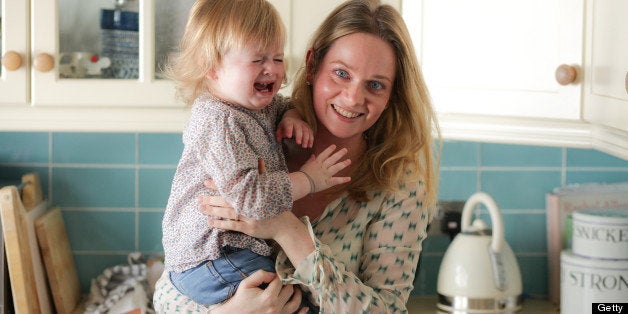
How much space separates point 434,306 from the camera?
273cm

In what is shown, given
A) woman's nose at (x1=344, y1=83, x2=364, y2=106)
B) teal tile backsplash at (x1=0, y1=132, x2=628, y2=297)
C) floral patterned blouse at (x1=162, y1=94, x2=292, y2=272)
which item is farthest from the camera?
teal tile backsplash at (x1=0, y1=132, x2=628, y2=297)

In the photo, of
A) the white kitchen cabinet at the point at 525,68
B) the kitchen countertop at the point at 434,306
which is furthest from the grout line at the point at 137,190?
the white kitchen cabinet at the point at 525,68

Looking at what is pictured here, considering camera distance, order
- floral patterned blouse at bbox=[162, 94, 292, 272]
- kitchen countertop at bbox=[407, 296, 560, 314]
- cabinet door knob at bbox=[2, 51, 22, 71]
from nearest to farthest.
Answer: floral patterned blouse at bbox=[162, 94, 292, 272], cabinet door knob at bbox=[2, 51, 22, 71], kitchen countertop at bbox=[407, 296, 560, 314]

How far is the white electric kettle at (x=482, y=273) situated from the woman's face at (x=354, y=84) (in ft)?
3.08

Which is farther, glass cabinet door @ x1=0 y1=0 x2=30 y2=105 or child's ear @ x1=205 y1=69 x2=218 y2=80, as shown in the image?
glass cabinet door @ x1=0 y1=0 x2=30 y2=105

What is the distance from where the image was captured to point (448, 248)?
2.69 meters

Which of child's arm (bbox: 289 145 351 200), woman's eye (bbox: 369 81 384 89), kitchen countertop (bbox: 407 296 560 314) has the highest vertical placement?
woman's eye (bbox: 369 81 384 89)

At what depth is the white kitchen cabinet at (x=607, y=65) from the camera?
1796 millimetres

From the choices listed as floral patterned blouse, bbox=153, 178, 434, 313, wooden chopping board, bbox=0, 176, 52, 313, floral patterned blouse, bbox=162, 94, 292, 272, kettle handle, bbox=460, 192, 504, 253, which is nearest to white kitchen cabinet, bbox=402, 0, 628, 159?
kettle handle, bbox=460, 192, 504, 253

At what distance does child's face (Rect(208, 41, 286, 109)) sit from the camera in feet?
5.20

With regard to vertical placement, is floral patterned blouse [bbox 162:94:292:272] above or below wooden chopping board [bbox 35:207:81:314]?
above

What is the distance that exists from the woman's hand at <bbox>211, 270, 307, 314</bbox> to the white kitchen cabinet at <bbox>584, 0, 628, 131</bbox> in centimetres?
68

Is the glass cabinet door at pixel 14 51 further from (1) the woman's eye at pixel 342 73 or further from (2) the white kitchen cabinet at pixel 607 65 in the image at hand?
(2) the white kitchen cabinet at pixel 607 65

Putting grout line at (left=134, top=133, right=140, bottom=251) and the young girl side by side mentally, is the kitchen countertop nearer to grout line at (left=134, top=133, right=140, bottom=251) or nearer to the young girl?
grout line at (left=134, top=133, right=140, bottom=251)
